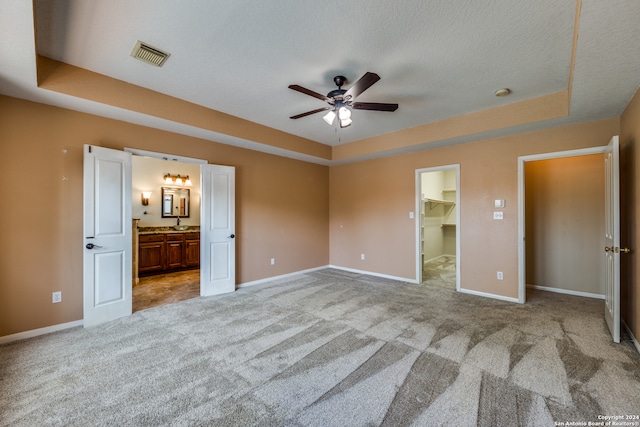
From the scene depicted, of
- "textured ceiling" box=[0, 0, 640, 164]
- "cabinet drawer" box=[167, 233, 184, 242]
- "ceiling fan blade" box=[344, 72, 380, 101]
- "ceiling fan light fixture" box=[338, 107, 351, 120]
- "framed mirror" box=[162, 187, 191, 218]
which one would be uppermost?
"textured ceiling" box=[0, 0, 640, 164]

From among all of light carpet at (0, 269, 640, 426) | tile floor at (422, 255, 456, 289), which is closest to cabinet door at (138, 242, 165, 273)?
light carpet at (0, 269, 640, 426)

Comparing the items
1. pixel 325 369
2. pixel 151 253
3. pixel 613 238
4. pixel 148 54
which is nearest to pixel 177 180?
pixel 151 253

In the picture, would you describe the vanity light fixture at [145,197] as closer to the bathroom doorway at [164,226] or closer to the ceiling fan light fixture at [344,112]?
the bathroom doorway at [164,226]

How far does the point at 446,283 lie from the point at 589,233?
2.26 meters

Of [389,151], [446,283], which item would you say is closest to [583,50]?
[389,151]

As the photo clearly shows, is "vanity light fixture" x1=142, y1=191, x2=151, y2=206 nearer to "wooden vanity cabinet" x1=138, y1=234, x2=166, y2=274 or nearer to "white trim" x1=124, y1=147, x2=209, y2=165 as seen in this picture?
"wooden vanity cabinet" x1=138, y1=234, x2=166, y2=274

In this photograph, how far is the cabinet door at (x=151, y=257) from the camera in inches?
211

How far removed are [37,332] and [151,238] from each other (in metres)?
2.83

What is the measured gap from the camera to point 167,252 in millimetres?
5727

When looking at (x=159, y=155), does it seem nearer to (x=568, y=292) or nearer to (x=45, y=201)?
(x=45, y=201)

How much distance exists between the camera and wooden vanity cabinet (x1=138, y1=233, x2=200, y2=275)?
540 cm

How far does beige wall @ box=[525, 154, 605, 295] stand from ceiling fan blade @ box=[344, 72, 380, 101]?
12.5 feet

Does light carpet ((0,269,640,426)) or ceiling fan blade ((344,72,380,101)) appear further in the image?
ceiling fan blade ((344,72,380,101))

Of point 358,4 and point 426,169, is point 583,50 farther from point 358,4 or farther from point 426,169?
point 426,169
